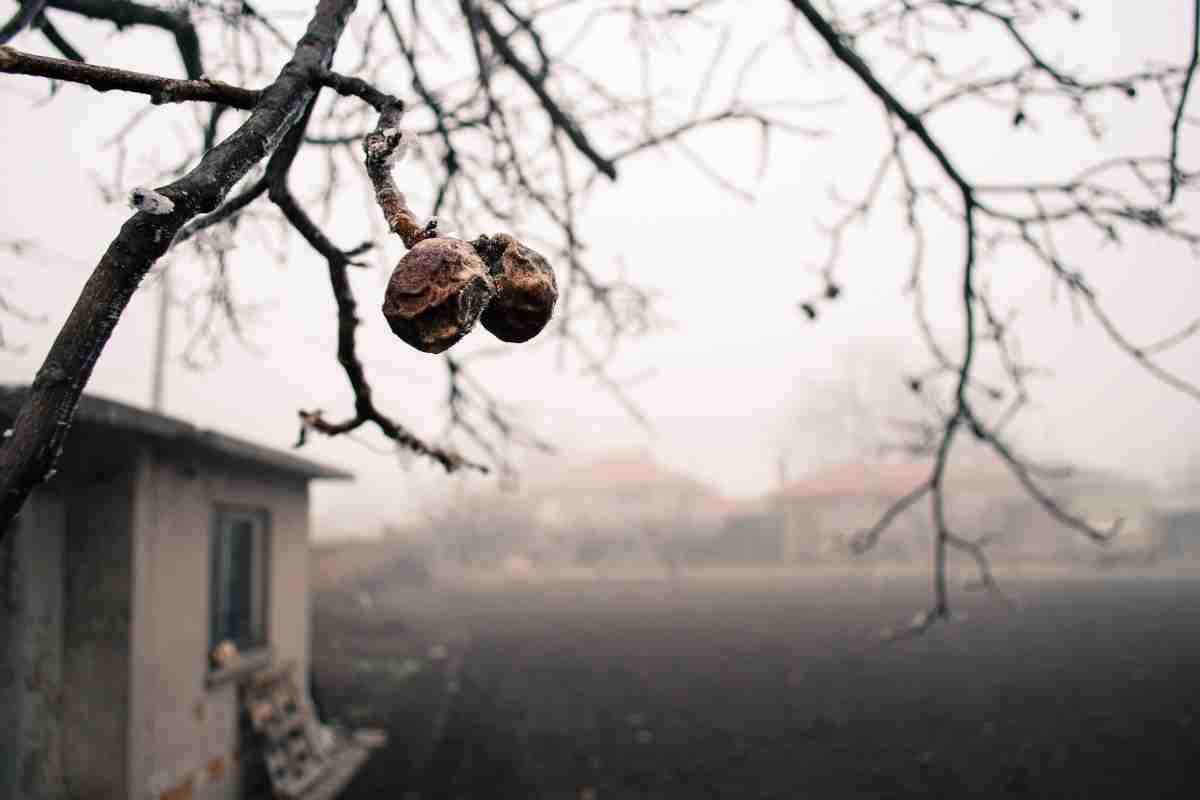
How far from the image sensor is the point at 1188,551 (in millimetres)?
34656

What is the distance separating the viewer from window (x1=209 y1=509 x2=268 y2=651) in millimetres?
7043

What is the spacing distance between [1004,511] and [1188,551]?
285 inches

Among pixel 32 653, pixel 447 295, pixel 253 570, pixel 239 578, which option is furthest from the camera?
pixel 253 570

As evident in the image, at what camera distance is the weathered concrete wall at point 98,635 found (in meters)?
5.18

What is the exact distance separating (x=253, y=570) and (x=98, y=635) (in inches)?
99.1

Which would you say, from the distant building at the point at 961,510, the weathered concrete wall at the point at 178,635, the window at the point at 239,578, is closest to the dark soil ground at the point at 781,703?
the weathered concrete wall at the point at 178,635

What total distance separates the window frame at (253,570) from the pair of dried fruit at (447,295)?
6806 millimetres

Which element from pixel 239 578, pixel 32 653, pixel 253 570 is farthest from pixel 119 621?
pixel 253 570

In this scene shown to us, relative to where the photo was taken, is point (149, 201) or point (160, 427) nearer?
point (149, 201)

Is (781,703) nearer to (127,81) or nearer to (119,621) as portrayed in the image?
(119,621)

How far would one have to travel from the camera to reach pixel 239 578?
25.3ft

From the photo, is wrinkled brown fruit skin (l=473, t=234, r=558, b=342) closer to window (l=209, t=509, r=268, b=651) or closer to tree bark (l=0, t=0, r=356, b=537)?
tree bark (l=0, t=0, r=356, b=537)

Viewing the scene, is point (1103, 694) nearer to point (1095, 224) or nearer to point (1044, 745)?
point (1044, 745)

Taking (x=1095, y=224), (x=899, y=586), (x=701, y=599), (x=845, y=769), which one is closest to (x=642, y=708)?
(x=845, y=769)
